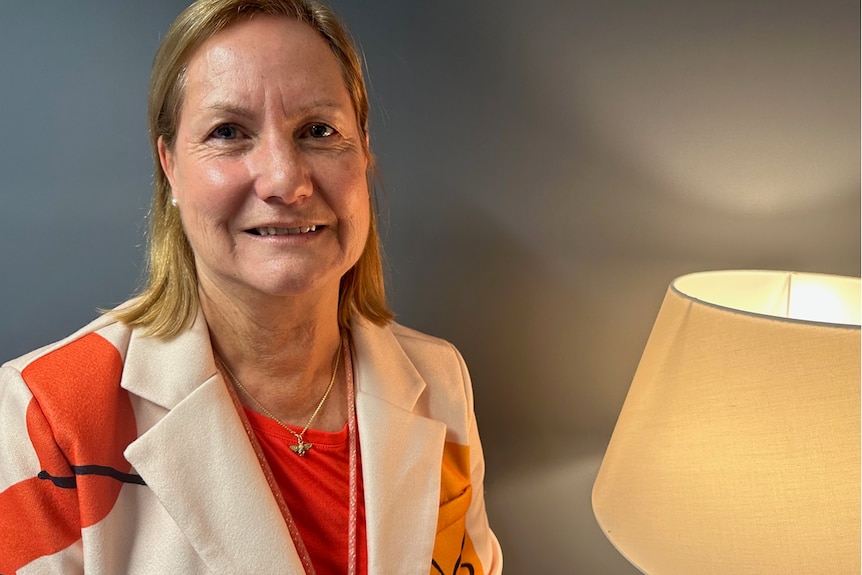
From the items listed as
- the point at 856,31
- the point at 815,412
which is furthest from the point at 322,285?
the point at 856,31

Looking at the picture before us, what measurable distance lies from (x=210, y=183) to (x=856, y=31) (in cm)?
124

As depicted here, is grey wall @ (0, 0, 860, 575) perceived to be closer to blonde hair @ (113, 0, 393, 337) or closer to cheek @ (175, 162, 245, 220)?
blonde hair @ (113, 0, 393, 337)

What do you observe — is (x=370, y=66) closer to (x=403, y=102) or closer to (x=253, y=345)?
(x=403, y=102)

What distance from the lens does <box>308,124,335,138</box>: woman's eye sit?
1.09 metres

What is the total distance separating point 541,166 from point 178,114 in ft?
2.47

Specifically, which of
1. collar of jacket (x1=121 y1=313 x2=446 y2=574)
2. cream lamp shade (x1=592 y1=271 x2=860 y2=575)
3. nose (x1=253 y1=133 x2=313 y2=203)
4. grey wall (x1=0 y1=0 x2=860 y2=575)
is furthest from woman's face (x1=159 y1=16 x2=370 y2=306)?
cream lamp shade (x1=592 y1=271 x2=860 y2=575)

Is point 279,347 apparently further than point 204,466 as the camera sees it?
Yes

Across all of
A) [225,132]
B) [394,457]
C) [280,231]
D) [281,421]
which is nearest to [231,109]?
[225,132]

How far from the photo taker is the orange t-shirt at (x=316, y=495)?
3.77 feet

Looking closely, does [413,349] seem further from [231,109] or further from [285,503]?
[231,109]

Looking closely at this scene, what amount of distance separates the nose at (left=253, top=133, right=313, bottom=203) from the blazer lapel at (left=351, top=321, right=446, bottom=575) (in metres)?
0.39

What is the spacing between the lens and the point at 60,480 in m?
1.01

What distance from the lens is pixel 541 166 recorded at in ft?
4.95

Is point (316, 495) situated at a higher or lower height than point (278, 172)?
lower
